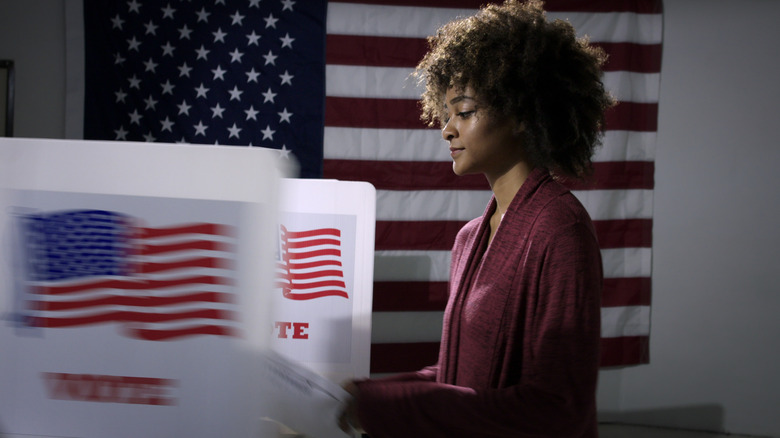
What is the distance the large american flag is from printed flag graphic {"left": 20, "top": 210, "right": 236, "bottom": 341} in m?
1.80

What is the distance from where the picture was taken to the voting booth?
451 mm

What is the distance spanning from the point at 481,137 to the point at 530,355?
0.38 m

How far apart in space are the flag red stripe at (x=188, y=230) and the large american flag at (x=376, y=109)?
1.82 meters

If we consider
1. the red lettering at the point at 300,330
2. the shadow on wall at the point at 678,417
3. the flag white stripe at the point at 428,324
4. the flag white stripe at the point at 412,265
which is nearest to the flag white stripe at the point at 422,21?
the flag white stripe at the point at 412,265

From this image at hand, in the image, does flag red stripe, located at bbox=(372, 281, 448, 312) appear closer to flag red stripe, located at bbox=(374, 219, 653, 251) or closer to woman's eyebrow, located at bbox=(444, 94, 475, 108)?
flag red stripe, located at bbox=(374, 219, 653, 251)

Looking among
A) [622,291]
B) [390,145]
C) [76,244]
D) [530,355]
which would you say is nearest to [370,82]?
[390,145]

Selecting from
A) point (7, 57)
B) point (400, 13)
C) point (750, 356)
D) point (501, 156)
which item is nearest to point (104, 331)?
point (501, 156)

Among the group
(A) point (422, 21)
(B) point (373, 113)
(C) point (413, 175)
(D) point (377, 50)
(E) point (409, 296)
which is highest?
(A) point (422, 21)

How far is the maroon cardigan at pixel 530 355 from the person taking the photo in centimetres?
73

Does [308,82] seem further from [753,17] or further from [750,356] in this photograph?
[750,356]

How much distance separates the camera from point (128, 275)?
464 mm

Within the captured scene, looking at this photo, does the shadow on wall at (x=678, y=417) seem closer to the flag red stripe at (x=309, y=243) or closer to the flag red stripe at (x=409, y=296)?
the flag red stripe at (x=409, y=296)

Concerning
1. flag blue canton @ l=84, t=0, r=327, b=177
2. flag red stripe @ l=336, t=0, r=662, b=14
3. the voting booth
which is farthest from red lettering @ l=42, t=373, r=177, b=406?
flag red stripe @ l=336, t=0, r=662, b=14

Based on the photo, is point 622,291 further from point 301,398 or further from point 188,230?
point 188,230
